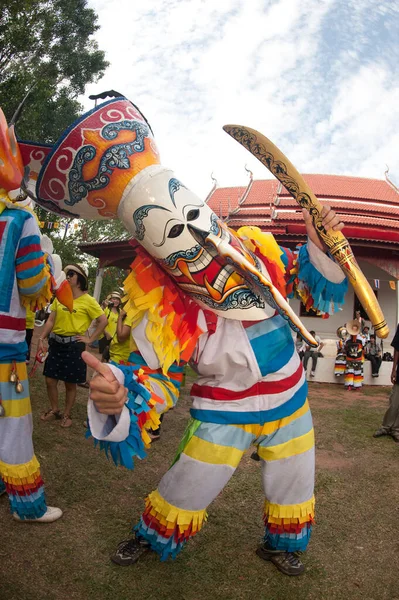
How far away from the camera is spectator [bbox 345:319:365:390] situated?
858cm

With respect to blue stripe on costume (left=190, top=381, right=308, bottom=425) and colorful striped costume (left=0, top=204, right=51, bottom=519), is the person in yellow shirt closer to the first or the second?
colorful striped costume (left=0, top=204, right=51, bottom=519)

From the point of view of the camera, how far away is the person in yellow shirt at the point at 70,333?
4.15 metres

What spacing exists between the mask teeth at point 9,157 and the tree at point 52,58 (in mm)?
9139

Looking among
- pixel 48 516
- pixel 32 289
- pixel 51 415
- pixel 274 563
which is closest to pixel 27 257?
pixel 32 289

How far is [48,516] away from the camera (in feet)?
8.76

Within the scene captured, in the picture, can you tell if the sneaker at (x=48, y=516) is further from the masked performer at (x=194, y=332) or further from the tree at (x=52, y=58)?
the tree at (x=52, y=58)

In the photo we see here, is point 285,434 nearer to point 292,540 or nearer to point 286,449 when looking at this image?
point 286,449

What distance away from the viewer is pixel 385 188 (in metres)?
14.1

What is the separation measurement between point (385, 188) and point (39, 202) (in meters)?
13.9

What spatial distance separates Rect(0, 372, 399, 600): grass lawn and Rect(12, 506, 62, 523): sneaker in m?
0.03

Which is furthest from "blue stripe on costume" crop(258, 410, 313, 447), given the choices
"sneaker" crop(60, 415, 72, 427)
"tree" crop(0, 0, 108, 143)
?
"tree" crop(0, 0, 108, 143)

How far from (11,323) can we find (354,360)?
735cm

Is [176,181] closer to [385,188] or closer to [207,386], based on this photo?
[207,386]

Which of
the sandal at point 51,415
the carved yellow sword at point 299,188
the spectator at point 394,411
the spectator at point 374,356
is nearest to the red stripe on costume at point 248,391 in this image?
the carved yellow sword at point 299,188
